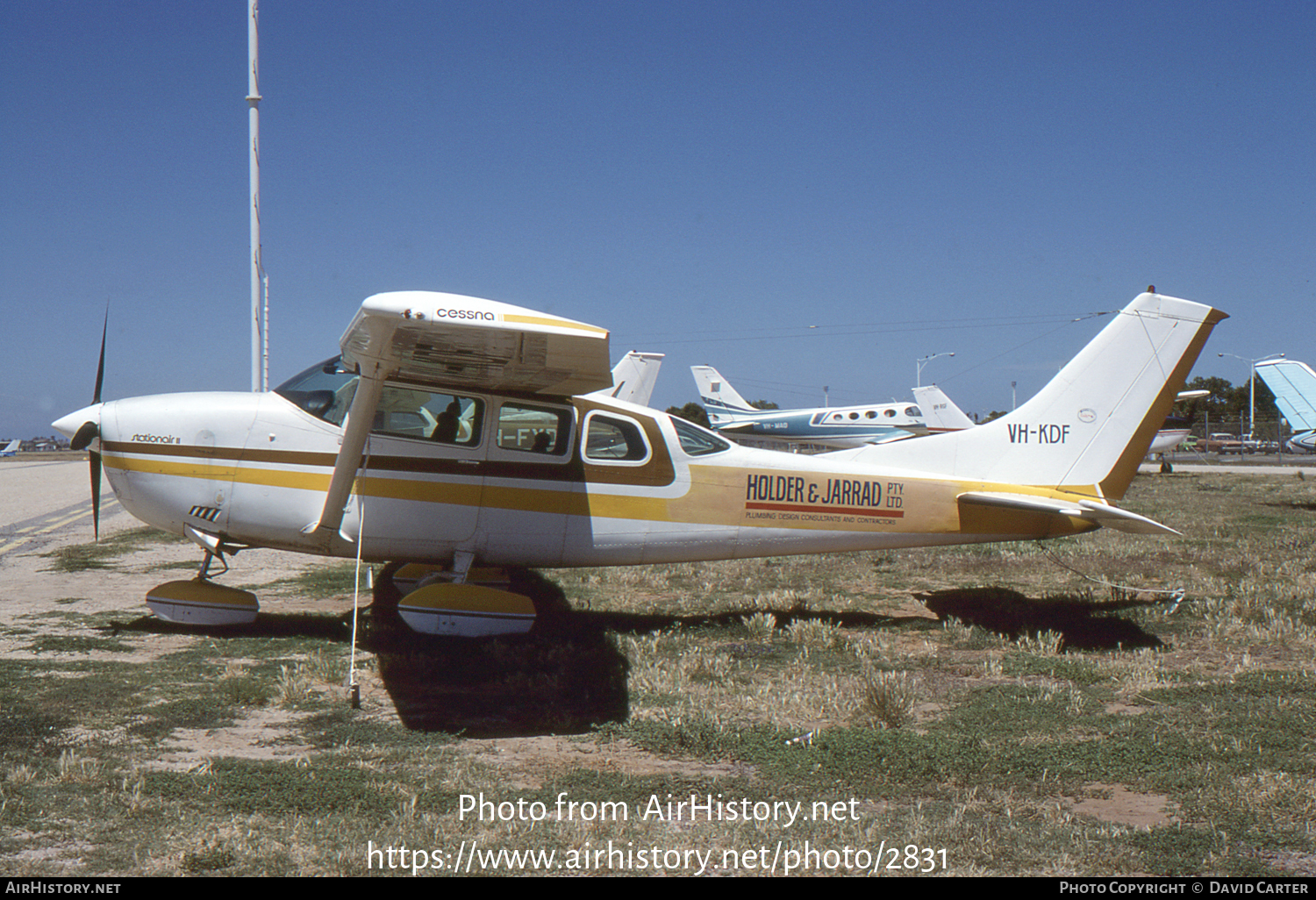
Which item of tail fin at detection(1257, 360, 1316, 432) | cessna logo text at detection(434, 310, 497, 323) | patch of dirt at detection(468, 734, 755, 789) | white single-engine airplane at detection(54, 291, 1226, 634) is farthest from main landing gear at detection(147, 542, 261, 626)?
tail fin at detection(1257, 360, 1316, 432)

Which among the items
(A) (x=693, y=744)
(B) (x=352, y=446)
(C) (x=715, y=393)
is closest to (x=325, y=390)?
(B) (x=352, y=446)

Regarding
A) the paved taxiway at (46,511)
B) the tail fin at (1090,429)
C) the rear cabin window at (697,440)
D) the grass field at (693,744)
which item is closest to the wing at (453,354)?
the rear cabin window at (697,440)

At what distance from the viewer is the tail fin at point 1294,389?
2491 centimetres

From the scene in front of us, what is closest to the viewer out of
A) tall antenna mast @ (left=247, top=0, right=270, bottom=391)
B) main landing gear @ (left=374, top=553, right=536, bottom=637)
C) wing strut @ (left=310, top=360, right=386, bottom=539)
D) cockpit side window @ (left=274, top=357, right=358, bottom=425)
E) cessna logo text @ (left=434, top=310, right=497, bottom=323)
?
cessna logo text @ (left=434, top=310, right=497, bottom=323)

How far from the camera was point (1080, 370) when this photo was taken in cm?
837

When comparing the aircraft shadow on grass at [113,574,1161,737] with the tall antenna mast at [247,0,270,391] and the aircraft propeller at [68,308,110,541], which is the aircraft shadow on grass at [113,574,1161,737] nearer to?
the aircraft propeller at [68,308,110,541]

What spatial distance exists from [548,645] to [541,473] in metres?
1.44

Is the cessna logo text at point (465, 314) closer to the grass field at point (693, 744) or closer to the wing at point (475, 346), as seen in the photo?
the wing at point (475, 346)

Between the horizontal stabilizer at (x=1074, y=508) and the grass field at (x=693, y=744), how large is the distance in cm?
101

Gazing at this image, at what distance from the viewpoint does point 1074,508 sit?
7.62 meters

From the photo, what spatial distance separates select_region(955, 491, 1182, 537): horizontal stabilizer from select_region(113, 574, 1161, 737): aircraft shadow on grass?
1.01 m

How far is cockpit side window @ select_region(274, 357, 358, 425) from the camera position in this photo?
7223 millimetres
